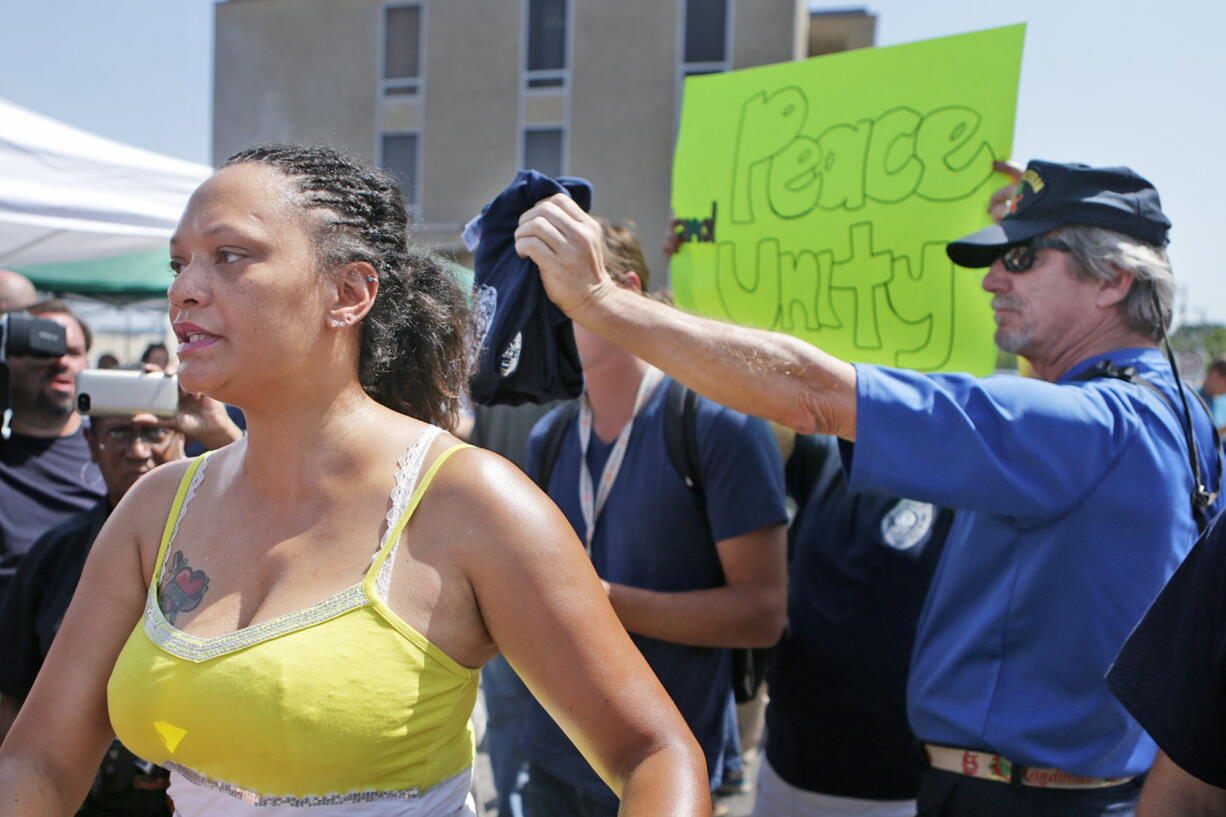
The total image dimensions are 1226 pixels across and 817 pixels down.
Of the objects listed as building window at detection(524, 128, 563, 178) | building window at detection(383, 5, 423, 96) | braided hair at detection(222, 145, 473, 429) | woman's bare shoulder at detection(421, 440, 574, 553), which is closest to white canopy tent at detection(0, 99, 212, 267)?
braided hair at detection(222, 145, 473, 429)

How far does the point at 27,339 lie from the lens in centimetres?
323

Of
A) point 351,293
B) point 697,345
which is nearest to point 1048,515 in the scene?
point 697,345

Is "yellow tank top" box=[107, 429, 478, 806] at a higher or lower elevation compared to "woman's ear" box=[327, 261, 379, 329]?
lower

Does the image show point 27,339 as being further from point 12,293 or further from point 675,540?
point 675,540

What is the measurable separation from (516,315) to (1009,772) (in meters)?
1.30

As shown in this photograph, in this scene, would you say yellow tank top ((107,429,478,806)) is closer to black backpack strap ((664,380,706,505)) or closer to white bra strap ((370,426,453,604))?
white bra strap ((370,426,453,604))

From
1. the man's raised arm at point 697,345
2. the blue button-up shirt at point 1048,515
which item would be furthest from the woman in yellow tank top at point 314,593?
the blue button-up shirt at point 1048,515

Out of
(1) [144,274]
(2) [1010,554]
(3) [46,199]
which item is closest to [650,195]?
(1) [144,274]

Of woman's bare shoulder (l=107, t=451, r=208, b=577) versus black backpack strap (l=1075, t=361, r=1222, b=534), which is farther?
black backpack strap (l=1075, t=361, r=1222, b=534)

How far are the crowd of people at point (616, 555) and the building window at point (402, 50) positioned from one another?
20.1m

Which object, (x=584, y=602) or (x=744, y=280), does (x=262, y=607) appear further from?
(x=744, y=280)

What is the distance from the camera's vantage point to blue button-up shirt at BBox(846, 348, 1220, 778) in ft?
6.07

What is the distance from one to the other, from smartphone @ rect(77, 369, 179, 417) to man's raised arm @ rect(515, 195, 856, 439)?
3.75 ft

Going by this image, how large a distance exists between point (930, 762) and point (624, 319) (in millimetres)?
1111
